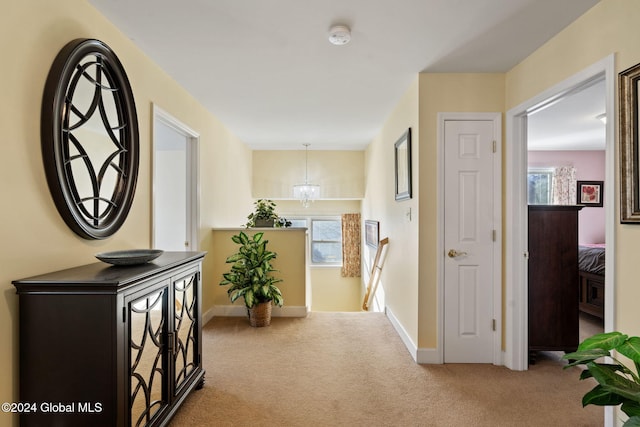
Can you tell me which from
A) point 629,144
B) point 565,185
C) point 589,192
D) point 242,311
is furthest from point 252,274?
point 589,192

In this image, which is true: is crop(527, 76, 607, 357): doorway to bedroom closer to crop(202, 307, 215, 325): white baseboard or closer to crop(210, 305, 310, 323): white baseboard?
crop(210, 305, 310, 323): white baseboard

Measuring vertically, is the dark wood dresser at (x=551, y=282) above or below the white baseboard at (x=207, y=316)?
above

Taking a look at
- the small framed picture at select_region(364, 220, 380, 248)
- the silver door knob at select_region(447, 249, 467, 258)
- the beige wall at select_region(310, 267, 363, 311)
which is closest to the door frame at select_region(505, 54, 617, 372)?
the silver door knob at select_region(447, 249, 467, 258)

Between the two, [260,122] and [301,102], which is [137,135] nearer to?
[301,102]

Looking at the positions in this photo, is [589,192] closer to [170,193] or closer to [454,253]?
[454,253]

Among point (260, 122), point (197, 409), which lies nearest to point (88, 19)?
point (197, 409)

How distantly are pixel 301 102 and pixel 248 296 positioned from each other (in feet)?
7.16

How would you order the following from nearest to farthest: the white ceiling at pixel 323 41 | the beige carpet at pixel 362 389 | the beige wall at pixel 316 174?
the white ceiling at pixel 323 41
the beige carpet at pixel 362 389
the beige wall at pixel 316 174

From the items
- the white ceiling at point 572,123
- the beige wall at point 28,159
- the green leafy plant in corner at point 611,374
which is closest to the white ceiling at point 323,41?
the beige wall at point 28,159

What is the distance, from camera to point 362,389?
2482mm

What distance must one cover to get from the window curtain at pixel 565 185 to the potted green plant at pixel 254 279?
533cm

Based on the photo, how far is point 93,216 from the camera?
194 centimetres

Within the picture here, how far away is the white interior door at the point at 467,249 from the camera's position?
2922mm

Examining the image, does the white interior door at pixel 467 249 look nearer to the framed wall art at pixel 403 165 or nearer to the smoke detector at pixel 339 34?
the framed wall art at pixel 403 165
